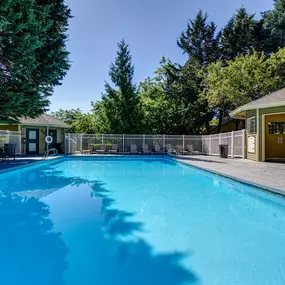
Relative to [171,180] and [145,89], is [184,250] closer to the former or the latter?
[171,180]

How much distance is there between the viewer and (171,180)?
30.2 ft

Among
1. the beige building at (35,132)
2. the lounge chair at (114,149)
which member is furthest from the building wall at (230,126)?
the beige building at (35,132)

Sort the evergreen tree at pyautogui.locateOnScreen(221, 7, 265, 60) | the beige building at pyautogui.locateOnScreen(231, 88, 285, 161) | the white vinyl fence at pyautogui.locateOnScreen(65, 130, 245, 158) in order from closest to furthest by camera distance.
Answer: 1. the beige building at pyautogui.locateOnScreen(231, 88, 285, 161)
2. the white vinyl fence at pyautogui.locateOnScreen(65, 130, 245, 158)
3. the evergreen tree at pyautogui.locateOnScreen(221, 7, 265, 60)

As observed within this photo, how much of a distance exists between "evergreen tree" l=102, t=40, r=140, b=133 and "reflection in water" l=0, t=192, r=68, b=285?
1570 centimetres

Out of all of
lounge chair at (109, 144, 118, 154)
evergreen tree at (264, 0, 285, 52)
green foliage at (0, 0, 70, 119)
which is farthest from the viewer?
evergreen tree at (264, 0, 285, 52)

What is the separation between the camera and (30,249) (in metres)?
3.37

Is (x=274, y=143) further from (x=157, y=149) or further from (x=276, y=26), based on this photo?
(x=276, y=26)

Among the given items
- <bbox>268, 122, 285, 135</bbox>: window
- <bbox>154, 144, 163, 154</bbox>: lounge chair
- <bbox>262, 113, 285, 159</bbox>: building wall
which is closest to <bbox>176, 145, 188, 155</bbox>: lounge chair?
<bbox>154, 144, 163, 154</bbox>: lounge chair

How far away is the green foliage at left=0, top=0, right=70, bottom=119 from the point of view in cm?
839

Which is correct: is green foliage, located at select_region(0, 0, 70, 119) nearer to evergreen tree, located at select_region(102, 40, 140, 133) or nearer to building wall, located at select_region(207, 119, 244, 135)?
evergreen tree, located at select_region(102, 40, 140, 133)

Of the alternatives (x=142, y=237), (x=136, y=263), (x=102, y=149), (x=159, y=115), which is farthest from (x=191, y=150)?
(x=136, y=263)

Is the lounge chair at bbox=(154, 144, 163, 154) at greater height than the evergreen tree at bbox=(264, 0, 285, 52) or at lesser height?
lesser

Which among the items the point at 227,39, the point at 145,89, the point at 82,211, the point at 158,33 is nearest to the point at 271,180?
the point at 82,211

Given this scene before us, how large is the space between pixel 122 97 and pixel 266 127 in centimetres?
1190
